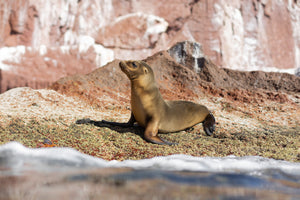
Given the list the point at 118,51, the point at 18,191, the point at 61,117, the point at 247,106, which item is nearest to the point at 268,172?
the point at 18,191

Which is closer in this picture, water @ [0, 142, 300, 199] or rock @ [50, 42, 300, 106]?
water @ [0, 142, 300, 199]

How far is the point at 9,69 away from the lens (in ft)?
37.9

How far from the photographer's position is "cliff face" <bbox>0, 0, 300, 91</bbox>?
12438 millimetres

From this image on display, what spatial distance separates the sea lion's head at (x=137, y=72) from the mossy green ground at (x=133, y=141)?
28.2 inches

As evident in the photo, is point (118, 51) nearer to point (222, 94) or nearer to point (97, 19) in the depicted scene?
point (97, 19)

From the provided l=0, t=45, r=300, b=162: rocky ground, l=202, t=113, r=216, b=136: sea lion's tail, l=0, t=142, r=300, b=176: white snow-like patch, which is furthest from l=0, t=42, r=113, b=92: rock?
l=0, t=142, r=300, b=176: white snow-like patch

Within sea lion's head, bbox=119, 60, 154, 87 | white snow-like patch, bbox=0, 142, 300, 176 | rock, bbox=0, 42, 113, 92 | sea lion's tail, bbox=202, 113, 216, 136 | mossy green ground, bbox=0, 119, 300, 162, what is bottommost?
rock, bbox=0, 42, 113, 92

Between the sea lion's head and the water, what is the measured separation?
1.44m

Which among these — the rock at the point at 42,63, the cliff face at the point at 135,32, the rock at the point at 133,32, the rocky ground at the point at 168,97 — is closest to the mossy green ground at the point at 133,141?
the rocky ground at the point at 168,97

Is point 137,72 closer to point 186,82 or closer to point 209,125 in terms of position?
point 209,125

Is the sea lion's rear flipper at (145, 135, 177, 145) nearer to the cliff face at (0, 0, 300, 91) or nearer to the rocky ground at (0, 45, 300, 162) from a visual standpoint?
the rocky ground at (0, 45, 300, 162)

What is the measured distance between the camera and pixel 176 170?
1.95 m

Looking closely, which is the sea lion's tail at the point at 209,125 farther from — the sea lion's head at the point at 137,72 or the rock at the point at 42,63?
the rock at the point at 42,63

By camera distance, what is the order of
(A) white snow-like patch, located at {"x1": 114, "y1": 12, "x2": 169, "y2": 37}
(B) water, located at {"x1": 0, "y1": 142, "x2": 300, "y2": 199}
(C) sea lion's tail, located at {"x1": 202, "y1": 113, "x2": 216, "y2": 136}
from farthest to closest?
(A) white snow-like patch, located at {"x1": 114, "y1": 12, "x2": 169, "y2": 37} < (C) sea lion's tail, located at {"x1": 202, "y1": 113, "x2": 216, "y2": 136} < (B) water, located at {"x1": 0, "y1": 142, "x2": 300, "y2": 199}
